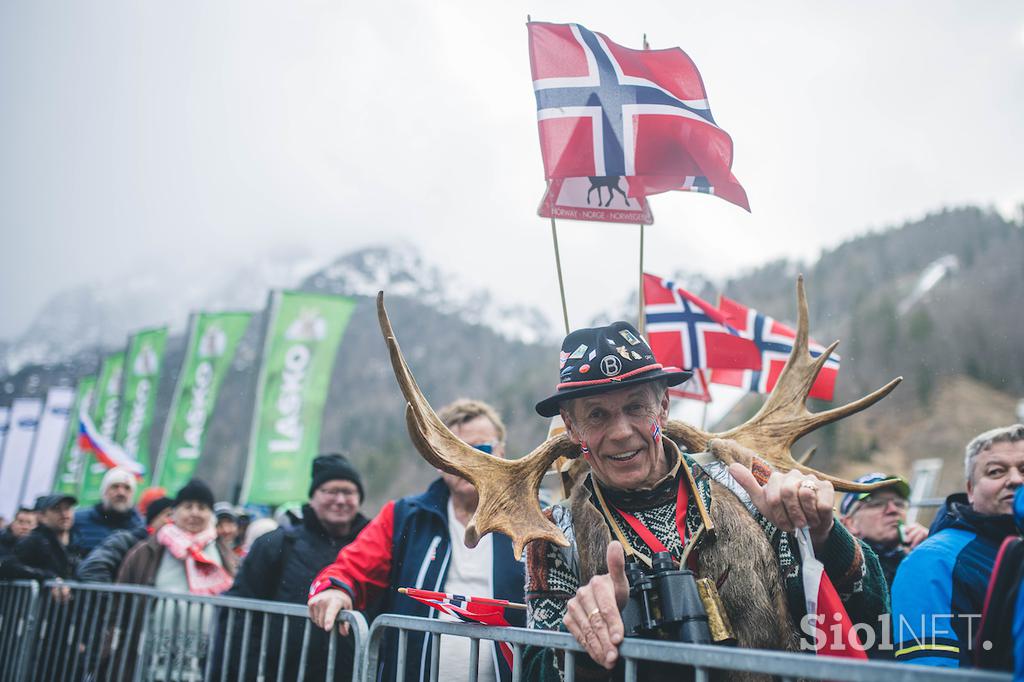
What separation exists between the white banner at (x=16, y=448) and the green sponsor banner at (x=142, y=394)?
558 cm

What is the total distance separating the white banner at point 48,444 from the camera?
21.3m

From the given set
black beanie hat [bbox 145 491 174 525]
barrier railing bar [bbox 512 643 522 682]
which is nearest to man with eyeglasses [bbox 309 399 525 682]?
barrier railing bar [bbox 512 643 522 682]

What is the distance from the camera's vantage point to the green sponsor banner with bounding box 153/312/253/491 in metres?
14.4

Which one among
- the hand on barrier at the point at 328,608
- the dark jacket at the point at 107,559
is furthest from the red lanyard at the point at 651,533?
the dark jacket at the point at 107,559

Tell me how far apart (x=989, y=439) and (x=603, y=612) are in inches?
82.0

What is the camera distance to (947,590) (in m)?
2.70

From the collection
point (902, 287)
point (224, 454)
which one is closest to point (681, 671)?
point (902, 287)

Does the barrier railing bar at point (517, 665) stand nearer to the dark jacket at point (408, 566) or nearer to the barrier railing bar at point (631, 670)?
the barrier railing bar at point (631, 670)

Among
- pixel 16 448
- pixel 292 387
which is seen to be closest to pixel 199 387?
pixel 292 387

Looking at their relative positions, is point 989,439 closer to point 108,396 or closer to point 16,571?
point 16,571

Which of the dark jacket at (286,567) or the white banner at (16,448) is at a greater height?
the white banner at (16,448)

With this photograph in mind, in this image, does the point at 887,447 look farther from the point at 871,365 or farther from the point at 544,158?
the point at 544,158

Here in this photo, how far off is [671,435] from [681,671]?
1133mm

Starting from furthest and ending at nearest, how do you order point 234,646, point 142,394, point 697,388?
point 142,394 < point 697,388 < point 234,646
